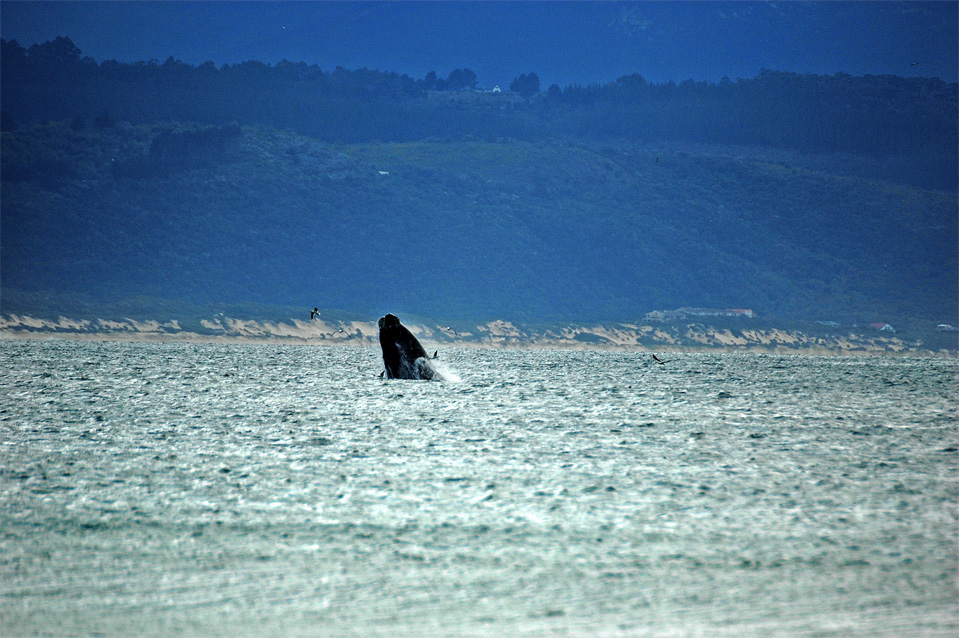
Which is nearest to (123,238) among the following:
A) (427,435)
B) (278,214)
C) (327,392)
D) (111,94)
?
(278,214)

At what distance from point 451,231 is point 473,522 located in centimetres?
11088

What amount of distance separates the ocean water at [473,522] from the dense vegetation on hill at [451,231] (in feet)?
281

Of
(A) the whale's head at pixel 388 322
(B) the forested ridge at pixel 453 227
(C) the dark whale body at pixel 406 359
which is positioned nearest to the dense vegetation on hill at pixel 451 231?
(B) the forested ridge at pixel 453 227

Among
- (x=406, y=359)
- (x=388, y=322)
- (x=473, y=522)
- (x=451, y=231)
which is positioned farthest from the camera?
(x=451, y=231)

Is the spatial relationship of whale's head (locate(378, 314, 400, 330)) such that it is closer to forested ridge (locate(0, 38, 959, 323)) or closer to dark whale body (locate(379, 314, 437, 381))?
dark whale body (locate(379, 314, 437, 381))

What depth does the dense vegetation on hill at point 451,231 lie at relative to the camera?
105m

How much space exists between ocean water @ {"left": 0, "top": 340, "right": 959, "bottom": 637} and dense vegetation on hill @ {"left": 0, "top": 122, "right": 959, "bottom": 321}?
8559cm

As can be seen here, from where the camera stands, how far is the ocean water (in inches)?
278

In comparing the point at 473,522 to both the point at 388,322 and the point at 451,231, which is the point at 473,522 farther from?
the point at 451,231

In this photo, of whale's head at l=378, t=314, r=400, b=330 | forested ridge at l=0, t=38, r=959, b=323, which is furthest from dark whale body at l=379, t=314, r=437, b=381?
forested ridge at l=0, t=38, r=959, b=323

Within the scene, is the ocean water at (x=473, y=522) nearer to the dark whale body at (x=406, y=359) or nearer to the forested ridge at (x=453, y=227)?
the dark whale body at (x=406, y=359)

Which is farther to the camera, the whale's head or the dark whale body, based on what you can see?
the dark whale body

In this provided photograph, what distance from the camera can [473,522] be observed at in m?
9.66

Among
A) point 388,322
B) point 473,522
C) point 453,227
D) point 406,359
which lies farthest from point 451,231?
point 473,522
